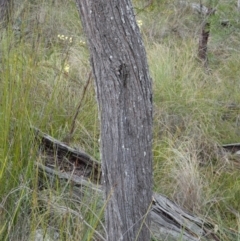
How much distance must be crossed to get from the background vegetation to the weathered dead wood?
0.10 meters

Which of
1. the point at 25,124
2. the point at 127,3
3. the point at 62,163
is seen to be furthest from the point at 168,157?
the point at 127,3

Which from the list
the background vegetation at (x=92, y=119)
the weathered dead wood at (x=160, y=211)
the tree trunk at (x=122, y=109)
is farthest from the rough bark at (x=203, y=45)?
the tree trunk at (x=122, y=109)

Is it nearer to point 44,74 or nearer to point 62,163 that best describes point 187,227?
point 62,163

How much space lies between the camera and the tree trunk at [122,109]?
7.08 ft

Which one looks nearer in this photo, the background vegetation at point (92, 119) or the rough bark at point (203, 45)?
the background vegetation at point (92, 119)

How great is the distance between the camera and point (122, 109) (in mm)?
2273

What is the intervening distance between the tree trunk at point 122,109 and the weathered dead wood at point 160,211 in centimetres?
51

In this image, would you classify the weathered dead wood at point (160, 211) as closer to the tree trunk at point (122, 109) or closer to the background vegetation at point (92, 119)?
the background vegetation at point (92, 119)

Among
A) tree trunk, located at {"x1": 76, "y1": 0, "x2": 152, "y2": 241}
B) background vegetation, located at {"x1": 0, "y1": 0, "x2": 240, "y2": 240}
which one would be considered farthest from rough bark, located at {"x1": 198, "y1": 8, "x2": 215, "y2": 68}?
tree trunk, located at {"x1": 76, "y1": 0, "x2": 152, "y2": 241}

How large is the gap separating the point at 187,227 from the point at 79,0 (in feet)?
4.74

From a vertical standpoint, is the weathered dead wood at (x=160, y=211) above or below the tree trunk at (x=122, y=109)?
below

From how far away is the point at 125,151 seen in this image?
2.33m

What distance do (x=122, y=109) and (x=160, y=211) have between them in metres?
1.04

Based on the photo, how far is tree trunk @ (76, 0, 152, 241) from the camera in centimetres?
216
